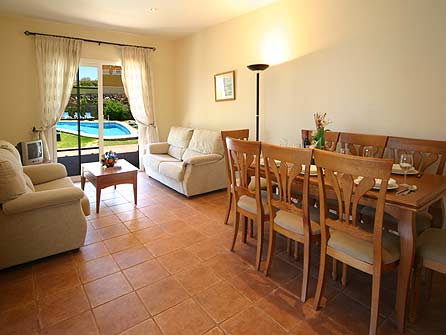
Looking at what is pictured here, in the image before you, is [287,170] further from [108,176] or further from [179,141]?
[179,141]

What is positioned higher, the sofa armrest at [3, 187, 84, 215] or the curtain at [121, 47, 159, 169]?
the curtain at [121, 47, 159, 169]

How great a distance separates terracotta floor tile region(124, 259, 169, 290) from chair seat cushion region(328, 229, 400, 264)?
134 cm

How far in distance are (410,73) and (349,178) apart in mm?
1744

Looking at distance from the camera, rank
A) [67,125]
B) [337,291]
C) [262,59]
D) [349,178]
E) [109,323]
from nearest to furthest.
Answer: [349,178] → [109,323] → [337,291] → [262,59] → [67,125]

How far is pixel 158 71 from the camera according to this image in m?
5.95

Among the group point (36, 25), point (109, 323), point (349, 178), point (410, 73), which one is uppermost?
point (36, 25)

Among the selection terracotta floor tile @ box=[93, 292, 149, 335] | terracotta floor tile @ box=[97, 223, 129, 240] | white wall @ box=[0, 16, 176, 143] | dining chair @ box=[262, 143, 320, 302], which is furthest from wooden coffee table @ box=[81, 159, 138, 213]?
dining chair @ box=[262, 143, 320, 302]

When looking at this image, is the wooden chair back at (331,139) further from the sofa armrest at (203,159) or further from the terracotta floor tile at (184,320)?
the terracotta floor tile at (184,320)

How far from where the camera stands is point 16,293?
2.07m

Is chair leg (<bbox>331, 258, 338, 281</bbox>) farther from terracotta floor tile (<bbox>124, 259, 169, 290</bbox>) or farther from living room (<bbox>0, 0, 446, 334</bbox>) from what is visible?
terracotta floor tile (<bbox>124, 259, 169, 290</bbox>)

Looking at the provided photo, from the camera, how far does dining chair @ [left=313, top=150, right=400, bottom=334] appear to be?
1460 millimetres

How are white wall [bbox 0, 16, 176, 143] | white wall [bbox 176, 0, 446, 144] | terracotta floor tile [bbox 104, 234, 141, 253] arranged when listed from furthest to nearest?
white wall [bbox 0, 16, 176, 143], terracotta floor tile [bbox 104, 234, 141, 253], white wall [bbox 176, 0, 446, 144]

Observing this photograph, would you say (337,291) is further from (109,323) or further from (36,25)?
(36,25)

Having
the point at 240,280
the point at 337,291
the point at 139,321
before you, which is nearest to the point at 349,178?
the point at 337,291
